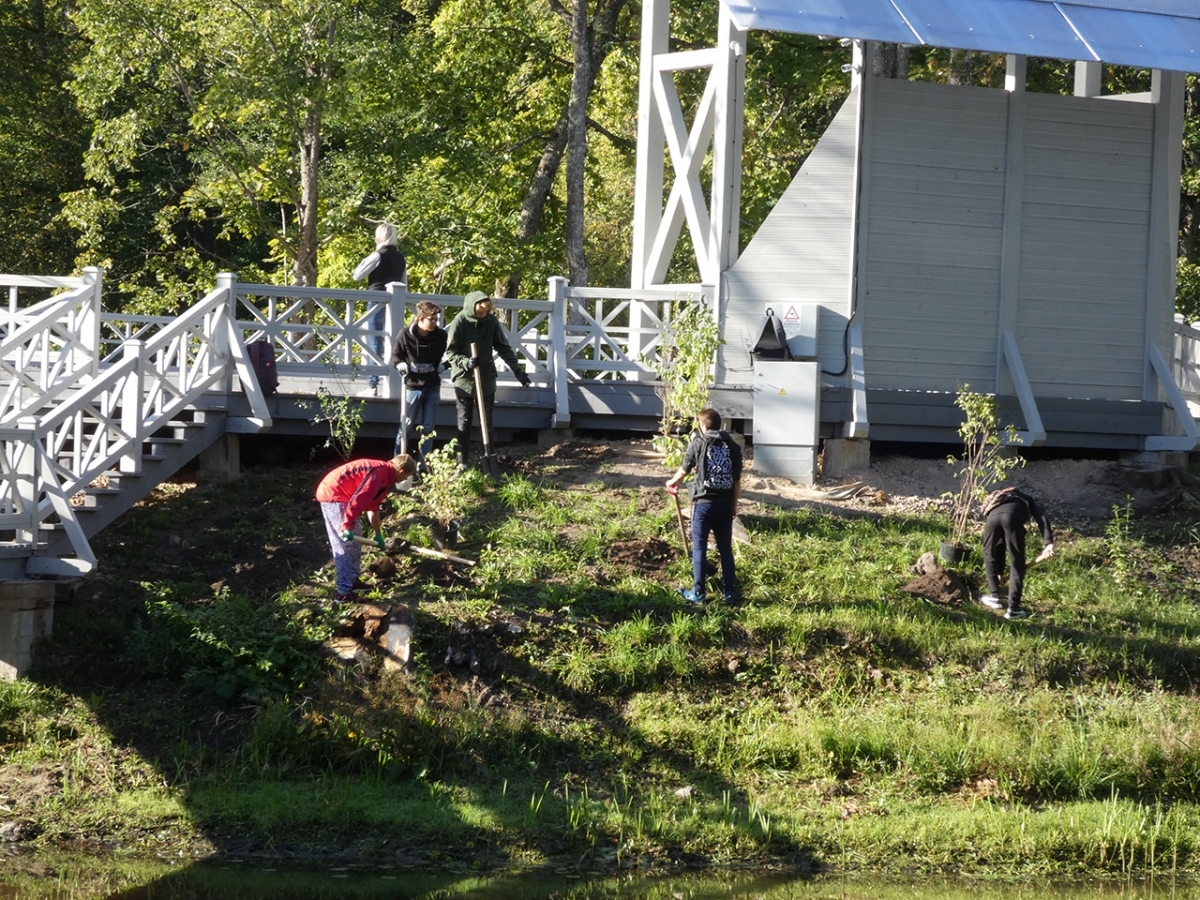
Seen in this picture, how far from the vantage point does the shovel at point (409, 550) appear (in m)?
12.3

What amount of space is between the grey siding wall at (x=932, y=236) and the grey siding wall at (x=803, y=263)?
0.96ft

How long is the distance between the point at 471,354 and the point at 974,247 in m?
5.64

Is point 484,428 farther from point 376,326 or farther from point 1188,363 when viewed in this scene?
point 1188,363

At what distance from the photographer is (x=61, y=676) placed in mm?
12328

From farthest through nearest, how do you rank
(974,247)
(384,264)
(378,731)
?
(384,264), (974,247), (378,731)

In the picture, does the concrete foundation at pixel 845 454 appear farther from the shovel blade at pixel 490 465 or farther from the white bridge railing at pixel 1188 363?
the white bridge railing at pixel 1188 363

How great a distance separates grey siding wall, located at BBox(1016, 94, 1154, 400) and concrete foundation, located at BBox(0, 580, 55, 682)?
10.3 metres

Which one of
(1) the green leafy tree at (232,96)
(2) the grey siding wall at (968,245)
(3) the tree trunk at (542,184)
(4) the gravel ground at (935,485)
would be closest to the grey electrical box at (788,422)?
(4) the gravel ground at (935,485)

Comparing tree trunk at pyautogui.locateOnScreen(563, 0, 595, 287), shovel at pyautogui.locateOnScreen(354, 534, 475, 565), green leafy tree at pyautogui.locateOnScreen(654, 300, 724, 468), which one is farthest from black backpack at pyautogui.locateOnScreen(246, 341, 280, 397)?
tree trunk at pyautogui.locateOnScreen(563, 0, 595, 287)

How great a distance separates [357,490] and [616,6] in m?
15.7

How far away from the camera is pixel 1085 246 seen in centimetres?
1731

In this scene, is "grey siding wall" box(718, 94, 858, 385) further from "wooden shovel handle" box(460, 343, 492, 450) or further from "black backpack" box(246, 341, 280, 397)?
"black backpack" box(246, 341, 280, 397)

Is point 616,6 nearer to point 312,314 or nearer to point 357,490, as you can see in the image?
point 312,314

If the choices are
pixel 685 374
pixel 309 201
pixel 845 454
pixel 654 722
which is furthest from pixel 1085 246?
pixel 309 201
